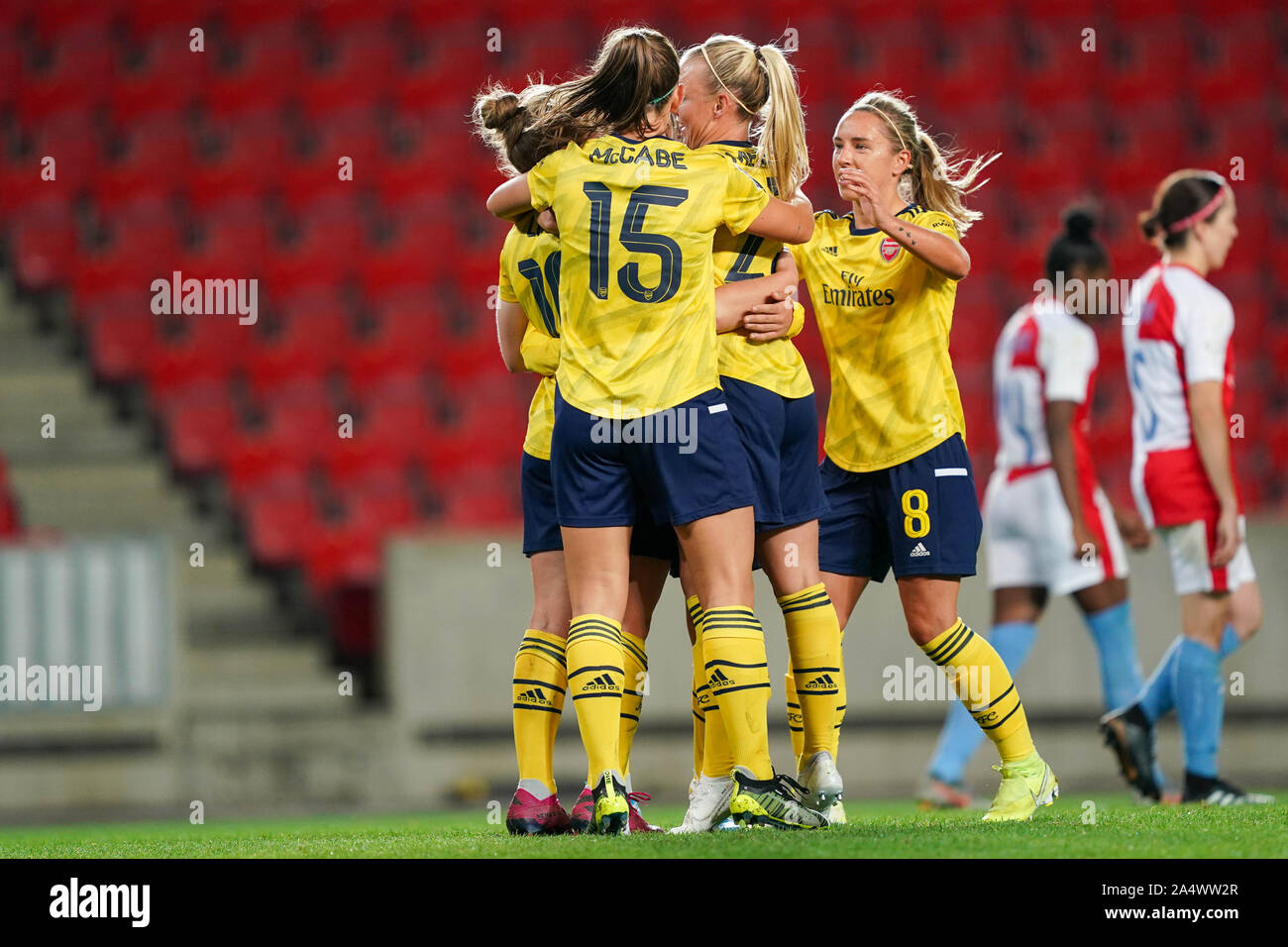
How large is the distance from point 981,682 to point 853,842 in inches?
33.4

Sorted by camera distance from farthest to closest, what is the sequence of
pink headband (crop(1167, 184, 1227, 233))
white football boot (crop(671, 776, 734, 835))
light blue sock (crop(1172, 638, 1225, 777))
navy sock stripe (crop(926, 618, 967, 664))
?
pink headband (crop(1167, 184, 1227, 233))
light blue sock (crop(1172, 638, 1225, 777))
navy sock stripe (crop(926, 618, 967, 664))
white football boot (crop(671, 776, 734, 835))

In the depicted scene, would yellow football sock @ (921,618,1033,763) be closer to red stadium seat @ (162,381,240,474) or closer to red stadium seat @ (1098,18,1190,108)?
red stadium seat @ (162,381,240,474)

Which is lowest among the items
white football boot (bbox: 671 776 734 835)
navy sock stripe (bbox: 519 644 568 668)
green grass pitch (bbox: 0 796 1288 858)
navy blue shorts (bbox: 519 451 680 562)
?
green grass pitch (bbox: 0 796 1288 858)

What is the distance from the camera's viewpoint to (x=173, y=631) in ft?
22.7

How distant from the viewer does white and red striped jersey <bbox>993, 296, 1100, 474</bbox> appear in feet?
18.9

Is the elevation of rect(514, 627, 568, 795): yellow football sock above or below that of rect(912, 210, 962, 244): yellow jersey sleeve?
below

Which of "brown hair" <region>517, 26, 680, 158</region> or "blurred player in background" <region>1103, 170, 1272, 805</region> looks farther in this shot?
"blurred player in background" <region>1103, 170, 1272, 805</region>

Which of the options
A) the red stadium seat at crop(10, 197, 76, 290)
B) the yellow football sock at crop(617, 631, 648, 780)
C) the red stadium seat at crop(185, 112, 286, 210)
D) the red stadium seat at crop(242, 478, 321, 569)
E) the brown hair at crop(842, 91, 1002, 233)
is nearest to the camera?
the yellow football sock at crop(617, 631, 648, 780)

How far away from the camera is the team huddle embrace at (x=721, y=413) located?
3295 mm

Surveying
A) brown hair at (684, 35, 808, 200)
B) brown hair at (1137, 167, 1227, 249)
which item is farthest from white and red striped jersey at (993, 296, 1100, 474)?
brown hair at (684, 35, 808, 200)

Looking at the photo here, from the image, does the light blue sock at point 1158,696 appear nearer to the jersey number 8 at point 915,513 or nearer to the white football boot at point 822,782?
the jersey number 8 at point 915,513

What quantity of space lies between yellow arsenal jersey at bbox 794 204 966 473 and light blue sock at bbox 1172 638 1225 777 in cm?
131

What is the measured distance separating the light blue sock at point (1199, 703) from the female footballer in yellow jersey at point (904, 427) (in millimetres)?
949

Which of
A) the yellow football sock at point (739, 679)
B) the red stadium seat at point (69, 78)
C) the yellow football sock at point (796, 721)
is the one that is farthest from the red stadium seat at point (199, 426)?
the yellow football sock at point (739, 679)
